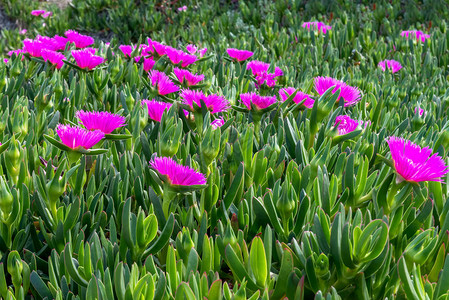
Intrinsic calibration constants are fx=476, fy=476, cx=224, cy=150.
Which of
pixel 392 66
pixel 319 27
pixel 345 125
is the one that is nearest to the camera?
pixel 345 125

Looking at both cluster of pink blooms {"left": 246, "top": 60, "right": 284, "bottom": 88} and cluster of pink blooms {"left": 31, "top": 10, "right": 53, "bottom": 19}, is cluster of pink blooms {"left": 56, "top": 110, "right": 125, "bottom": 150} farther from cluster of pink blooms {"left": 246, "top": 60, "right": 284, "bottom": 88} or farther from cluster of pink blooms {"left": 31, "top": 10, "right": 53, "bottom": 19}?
cluster of pink blooms {"left": 31, "top": 10, "right": 53, "bottom": 19}

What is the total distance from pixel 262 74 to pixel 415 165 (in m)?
0.98

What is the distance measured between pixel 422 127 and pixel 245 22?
9.95 ft

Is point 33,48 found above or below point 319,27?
above

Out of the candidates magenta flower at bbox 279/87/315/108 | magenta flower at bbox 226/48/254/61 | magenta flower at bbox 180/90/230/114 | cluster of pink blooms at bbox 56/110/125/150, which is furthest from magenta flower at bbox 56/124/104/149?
magenta flower at bbox 226/48/254/61

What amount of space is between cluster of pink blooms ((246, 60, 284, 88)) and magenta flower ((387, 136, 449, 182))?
2.90 ft

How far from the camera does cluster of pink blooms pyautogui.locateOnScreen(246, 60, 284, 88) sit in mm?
1653

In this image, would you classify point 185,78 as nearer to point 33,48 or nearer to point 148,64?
point 148,64

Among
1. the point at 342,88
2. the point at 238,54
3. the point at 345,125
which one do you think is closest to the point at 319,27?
the point at 238,54

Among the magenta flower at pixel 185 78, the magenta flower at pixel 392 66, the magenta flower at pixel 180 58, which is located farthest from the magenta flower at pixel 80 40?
the magenta flower at pixel 392 66

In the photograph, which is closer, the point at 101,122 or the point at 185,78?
the point at 101,122

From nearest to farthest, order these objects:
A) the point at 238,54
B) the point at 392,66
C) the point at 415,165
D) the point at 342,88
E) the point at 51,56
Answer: the point at 415,165
the point at 342,88
the point at 51,56
the point at 238,54
the point at 392,66

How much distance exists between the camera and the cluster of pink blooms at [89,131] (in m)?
0.88

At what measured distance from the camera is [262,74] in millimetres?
1697
